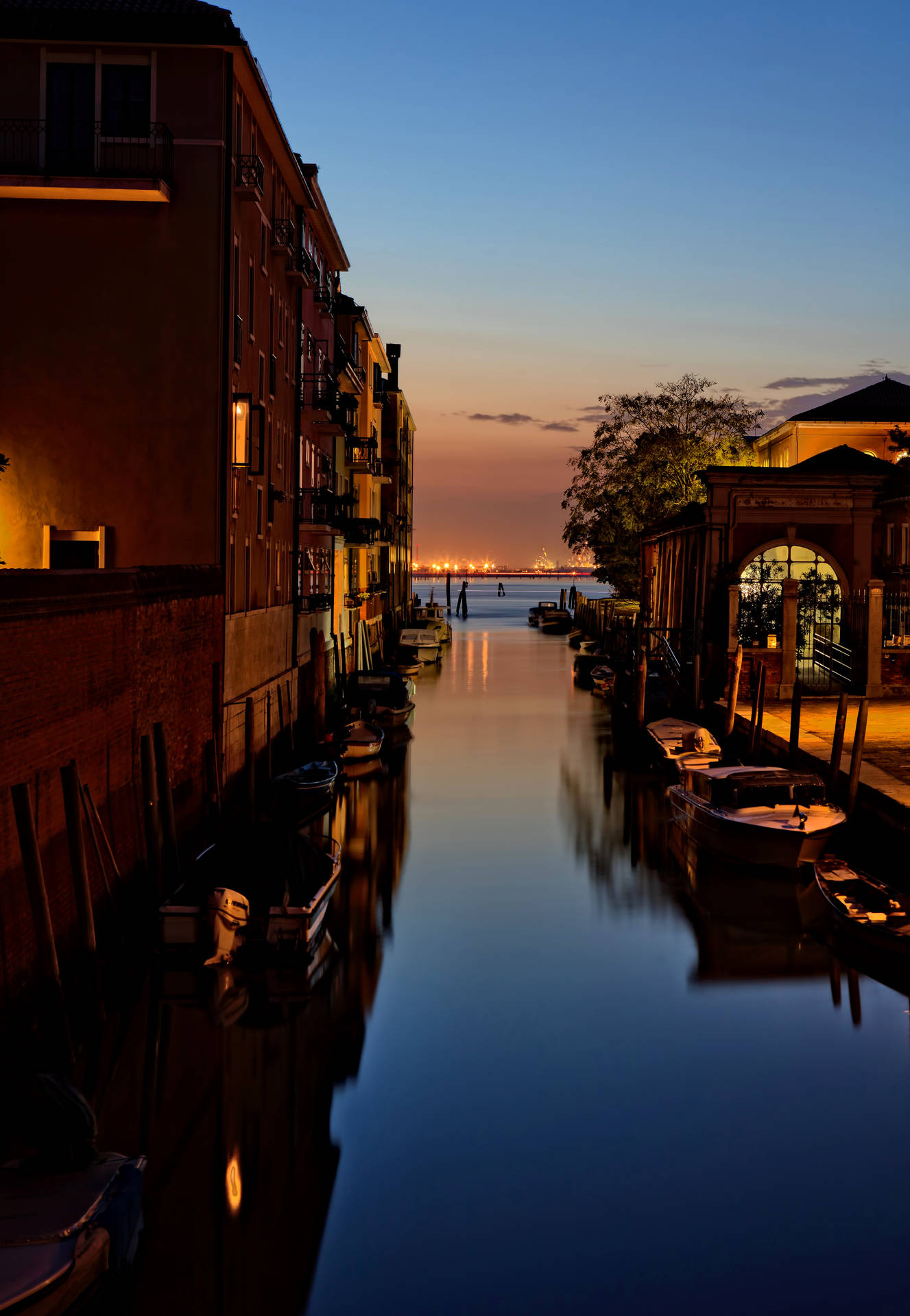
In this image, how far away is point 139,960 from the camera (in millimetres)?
14195

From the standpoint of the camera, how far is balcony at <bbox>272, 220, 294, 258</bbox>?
89.9ft

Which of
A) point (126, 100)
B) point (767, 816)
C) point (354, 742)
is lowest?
point (354, 742)

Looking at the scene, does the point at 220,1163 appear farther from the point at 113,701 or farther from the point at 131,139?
the point at 131,139

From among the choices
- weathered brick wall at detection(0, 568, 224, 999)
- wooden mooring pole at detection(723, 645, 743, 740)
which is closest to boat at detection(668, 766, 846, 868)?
weathered brick wall at detection(0, 568, 224, 999)

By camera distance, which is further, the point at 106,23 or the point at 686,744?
the point at 686,744

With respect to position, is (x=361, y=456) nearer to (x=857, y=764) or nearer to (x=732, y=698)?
(x=732, y=698)

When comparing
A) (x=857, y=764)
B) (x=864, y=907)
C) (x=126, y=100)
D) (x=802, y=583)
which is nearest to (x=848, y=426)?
(x=802, y=583)

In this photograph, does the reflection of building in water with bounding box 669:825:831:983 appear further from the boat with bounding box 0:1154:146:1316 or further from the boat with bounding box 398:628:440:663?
the boat with bounding box 398:628:440:663

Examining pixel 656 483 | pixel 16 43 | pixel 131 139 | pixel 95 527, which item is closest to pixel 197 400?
pixel 95 527

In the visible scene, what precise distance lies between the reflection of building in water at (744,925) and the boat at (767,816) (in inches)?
15.5

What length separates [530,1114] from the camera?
11.4 metres

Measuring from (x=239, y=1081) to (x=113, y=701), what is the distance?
16.3 ft

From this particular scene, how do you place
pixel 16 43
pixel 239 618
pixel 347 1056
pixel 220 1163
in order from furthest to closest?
1. pixel 239 618
2. pixel 16 43
3. pixel 347 1056
4. pixel 220 1163

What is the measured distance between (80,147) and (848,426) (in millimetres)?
43532
